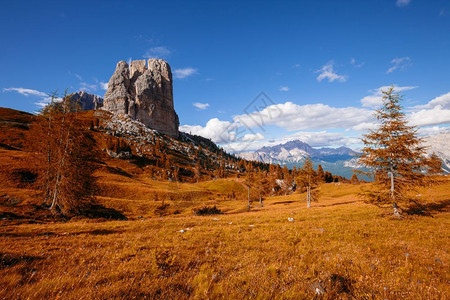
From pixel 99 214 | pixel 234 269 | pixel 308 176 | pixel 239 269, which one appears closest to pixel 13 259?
pixel 234 269

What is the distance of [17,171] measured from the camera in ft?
128

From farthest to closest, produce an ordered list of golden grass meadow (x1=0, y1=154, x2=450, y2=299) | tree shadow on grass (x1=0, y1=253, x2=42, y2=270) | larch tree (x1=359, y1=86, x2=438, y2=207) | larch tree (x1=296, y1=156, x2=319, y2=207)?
1. larch tree (x1=296, y1=156, x2=319, y2=207)
2. larch tree (x1=359, y1=86, x2=438, y2=207)
3. tree shadow on grass (x1=0, y1=253, x2=42, y2=270)
4. golden grass meadow (x1=0, y1=154, x2=450, y2=299)

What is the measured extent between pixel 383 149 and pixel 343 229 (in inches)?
360

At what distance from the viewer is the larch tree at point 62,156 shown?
20625 millimetres

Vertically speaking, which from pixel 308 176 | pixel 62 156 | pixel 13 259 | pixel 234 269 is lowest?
pixel 13 259

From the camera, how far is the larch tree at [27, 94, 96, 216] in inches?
812

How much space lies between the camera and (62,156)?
20969mm

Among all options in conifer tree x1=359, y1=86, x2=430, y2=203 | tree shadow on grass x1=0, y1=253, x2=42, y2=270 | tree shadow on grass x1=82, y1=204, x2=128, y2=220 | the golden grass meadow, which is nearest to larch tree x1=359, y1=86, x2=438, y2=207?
conifer tree x1=359, y1=86, x2=430, y2=203

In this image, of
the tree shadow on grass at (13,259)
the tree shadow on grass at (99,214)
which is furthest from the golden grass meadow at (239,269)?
the tree shadow on grass at (99,214)

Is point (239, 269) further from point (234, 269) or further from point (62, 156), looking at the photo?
Answer: point (62, 156)

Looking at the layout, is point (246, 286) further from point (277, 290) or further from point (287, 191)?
point (287, 191)

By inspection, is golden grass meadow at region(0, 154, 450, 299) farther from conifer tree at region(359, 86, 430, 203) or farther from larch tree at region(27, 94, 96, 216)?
larch tree at region(27, 94, 96, 216)

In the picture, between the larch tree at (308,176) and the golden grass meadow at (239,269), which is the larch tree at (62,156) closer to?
the golden grass meadow at (239,269)

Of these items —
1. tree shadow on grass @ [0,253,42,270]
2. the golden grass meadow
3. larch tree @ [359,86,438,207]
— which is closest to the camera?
the golden grass meadow
